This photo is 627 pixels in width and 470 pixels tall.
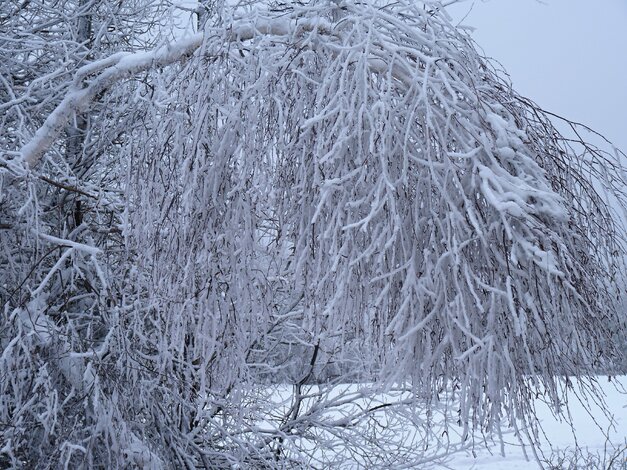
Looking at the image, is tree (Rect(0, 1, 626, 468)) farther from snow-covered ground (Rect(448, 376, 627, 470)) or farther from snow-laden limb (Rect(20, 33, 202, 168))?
snow-covered ground (Rect(448, 376, 627, 470))

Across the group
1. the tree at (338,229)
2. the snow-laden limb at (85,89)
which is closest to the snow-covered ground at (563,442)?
the tree at (338,229)

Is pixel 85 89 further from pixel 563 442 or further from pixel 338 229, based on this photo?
pixel 563 442

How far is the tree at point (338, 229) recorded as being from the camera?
410 centimetres

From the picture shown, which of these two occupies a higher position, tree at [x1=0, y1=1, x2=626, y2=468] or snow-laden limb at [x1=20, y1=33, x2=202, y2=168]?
snow-laden limb at [x1=20, y1=33, x2=202, y2=168]

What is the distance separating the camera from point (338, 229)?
420 cm

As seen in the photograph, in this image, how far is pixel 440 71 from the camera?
4.42 meters

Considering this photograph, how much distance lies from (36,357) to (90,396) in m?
0.50

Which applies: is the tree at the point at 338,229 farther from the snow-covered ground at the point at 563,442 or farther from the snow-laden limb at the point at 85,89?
the snow-covered ground at the point at 563,442

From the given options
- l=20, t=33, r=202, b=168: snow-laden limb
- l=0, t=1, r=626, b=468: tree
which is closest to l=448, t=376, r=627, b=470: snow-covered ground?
l=0, t=1, r=626, b=468: tree

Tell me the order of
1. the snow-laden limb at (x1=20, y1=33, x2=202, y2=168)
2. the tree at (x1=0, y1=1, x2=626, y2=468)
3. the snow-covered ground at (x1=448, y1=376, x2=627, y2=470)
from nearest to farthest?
the tree at (x1=0, y1=1, x2=626, y2=468) < the snow-laden limb at (x1=20, y1=33, x2=202, y2=168) < the snow-covered ground at (x1=448, y1=376, x2=627, y2=470)

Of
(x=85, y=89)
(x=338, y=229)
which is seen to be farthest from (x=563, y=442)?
(x=338, y=229)

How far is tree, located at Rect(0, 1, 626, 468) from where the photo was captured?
4098mm

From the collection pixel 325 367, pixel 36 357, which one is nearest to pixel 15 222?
pixel 36 357

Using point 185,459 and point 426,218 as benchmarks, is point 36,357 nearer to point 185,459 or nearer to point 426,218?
point 185,459
